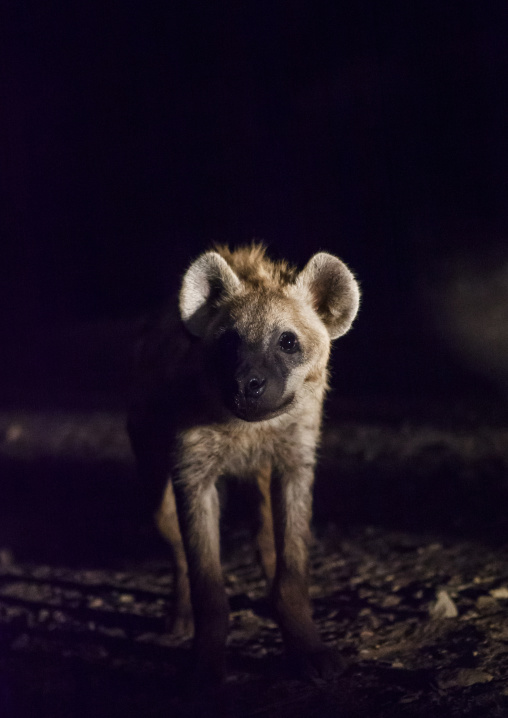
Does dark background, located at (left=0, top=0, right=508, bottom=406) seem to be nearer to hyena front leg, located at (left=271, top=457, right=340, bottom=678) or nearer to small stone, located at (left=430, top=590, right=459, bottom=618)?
small stone, located at (left=430, top=590, right=459, bottom=618)

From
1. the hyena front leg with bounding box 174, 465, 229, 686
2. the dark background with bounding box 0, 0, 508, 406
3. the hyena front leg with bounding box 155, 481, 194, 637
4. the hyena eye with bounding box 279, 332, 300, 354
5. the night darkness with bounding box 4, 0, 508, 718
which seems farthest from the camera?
the dark background with bounding box 0, 0, 508, 406

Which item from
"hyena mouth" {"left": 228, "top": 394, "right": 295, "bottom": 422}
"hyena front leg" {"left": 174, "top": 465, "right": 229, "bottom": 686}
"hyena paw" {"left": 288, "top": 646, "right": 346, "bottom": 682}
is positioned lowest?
"hyena paw" {"left": 288, "top": 646, "right": 346, "bottom": 682}

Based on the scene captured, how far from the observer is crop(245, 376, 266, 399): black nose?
7.01 feet

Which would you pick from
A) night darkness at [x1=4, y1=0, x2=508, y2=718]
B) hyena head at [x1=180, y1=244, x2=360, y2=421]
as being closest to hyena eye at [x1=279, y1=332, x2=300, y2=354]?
hyena head at [x1=180, y1=244, x2=360, y2=421]

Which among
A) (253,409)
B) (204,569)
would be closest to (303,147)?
(253,409)

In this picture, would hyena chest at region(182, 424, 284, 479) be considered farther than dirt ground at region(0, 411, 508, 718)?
Yes

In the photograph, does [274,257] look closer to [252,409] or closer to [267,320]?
[267,320]

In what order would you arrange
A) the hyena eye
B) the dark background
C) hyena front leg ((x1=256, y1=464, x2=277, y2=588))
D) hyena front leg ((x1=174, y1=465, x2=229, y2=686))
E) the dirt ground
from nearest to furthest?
1. the dirt ground
2. hyena front leg ((x1=174, y1=465, x2=229, y2=686))
3. the hyena eye
4. hyena front leg ((x1=256, y1=464, x2=277, y2=588))
5. the dark background

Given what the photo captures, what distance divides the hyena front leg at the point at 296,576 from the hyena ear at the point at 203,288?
618 millimetres

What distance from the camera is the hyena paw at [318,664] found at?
217cm

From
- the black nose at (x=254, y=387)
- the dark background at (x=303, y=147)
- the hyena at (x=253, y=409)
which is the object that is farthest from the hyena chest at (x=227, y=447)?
the dark background at (x=303, y=147)

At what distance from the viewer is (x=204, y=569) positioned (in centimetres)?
232

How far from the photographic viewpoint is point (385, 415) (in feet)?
16.6

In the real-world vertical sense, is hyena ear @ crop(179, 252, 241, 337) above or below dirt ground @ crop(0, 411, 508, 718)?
above
